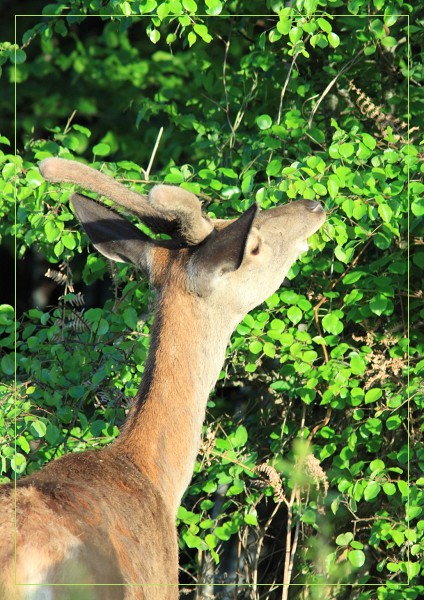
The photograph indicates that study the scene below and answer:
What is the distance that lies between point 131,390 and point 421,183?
1.58 m

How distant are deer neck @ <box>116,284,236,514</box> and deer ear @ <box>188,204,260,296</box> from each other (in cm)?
8

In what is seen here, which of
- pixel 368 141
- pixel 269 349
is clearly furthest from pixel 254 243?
pixel 368 141

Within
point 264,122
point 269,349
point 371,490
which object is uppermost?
point 264,122

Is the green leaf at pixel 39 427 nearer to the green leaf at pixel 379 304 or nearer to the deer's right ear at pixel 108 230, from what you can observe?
the deer's right ear at pixel 108 230

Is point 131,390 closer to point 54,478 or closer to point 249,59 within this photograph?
point 54,478

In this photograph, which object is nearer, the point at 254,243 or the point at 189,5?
the point at 254,243

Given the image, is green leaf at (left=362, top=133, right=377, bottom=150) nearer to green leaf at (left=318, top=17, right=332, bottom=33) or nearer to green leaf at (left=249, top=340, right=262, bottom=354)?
green leaf at (left=318, top=17, right=332, bottom=33)

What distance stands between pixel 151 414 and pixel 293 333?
3.69ft

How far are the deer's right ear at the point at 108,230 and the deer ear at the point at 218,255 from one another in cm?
38

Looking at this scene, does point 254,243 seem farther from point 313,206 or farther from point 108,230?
point 108,230

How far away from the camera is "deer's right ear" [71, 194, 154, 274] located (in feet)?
14.4

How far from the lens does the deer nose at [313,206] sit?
445 centimetres

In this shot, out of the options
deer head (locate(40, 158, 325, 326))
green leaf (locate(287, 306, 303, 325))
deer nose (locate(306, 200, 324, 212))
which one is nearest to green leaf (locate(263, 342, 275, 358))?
green leaf (locate(287, 306, 303, 325))

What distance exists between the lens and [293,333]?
4.83 meters
